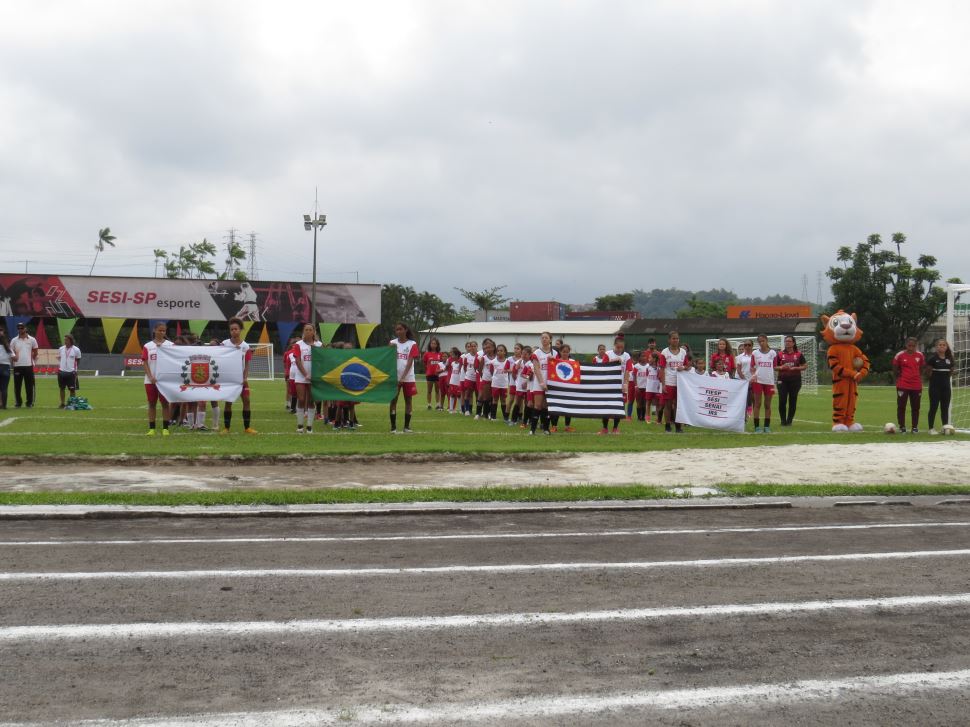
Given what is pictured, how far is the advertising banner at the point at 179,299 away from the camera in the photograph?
68312 mm

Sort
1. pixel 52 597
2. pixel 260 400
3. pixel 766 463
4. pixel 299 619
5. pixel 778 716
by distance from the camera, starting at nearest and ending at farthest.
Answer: pixel 778 716 < pixel 299 619 < pixel 52 597 < pixel 766 463 < pixel 260 400

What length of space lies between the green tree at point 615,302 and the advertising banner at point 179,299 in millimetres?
74649

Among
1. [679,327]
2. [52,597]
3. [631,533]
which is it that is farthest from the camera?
[679,327]

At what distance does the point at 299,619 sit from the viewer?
5.52 meters

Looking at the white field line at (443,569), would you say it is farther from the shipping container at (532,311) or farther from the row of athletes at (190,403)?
the shipping container at (532,311)

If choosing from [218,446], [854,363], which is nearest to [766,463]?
[854,363]

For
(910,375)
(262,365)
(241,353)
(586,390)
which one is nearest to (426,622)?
(241,353)

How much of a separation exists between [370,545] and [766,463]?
25.1ft

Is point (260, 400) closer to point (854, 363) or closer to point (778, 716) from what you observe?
point (854, 363)

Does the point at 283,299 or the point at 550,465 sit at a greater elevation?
the point at 283,299

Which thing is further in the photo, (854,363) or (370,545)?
(854,363)

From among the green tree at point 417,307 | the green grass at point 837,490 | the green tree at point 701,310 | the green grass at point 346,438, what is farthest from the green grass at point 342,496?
the green tree at point 701,310

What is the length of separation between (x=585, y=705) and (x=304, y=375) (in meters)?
14.5

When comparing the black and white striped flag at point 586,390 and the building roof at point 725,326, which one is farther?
the building roof at point 725,326
